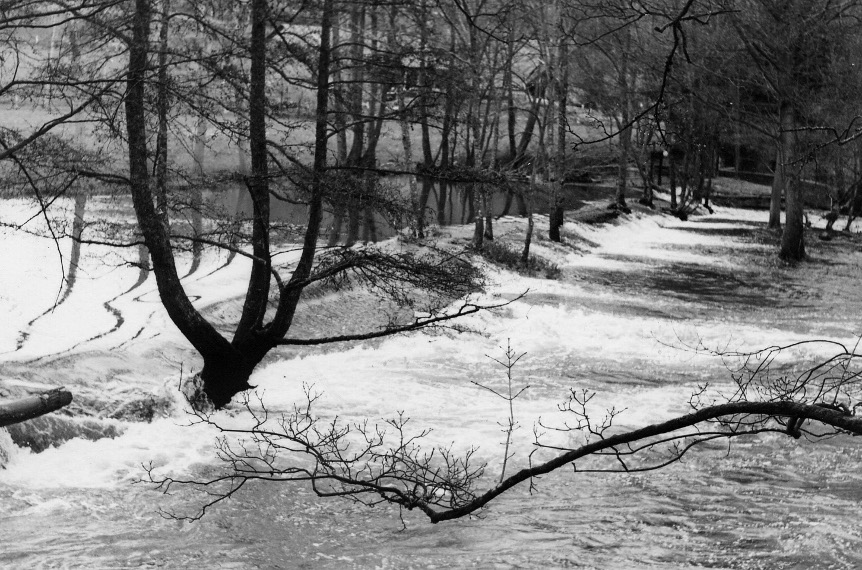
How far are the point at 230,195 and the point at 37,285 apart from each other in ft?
58.5

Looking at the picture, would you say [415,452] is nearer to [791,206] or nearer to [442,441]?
[442,441]

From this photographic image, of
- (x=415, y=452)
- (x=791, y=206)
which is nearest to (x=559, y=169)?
(x=791, y=206)

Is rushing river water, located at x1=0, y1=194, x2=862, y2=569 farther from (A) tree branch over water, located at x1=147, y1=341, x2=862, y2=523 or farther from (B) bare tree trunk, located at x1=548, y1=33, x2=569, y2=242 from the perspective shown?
(B) bare tree trunk, located at x1=548, y1=33, x2=569, y2=242

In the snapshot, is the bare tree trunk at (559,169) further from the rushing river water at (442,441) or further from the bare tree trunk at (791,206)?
the rushing river water at (442,441)

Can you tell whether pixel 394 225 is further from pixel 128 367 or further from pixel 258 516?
pixel 258 516

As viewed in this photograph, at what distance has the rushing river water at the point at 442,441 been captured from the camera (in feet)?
24.7

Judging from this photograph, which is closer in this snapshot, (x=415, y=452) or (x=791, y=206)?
(x=415, y=452)

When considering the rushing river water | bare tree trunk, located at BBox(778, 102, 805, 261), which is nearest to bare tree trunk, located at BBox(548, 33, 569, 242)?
bare tree trunk, located at BBox(778, 102, 805, 261)

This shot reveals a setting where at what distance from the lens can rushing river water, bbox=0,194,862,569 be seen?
752 cm

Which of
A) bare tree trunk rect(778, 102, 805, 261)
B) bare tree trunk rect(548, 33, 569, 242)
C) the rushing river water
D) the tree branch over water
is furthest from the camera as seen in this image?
bare tree trunk rect(548, 33, 569, 242)

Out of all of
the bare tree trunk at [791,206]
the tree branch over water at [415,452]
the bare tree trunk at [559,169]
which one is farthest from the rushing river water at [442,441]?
the bare tree trunk at [559,169]

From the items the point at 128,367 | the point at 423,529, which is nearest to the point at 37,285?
the point at 128,367

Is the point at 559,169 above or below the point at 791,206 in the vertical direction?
above

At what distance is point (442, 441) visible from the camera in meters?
10.4
